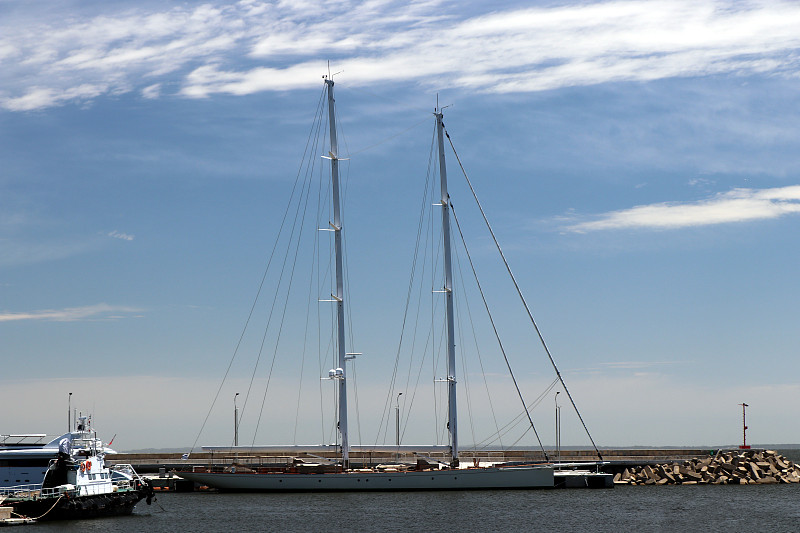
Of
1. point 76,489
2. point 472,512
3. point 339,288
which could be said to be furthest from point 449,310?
point 76,489

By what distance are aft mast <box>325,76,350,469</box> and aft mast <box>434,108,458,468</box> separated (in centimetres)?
868

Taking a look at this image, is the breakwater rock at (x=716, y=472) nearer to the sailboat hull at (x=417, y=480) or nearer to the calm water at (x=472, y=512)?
the calm water at (x=472, y=512)

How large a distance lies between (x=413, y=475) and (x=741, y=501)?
88.7 ft

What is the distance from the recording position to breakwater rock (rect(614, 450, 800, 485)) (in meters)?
98.3

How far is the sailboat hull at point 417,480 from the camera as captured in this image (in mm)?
78688

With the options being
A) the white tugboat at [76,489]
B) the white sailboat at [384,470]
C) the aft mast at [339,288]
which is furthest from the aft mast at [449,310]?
the white tugboat at [76,489]

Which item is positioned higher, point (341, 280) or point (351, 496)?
point (341, 280)

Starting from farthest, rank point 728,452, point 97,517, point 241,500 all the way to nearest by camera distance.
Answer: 1. point 728,452
2. point 241,500
3. point 97,517

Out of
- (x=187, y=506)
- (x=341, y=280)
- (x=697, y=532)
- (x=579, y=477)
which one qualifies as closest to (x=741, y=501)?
(x=579, y=477)

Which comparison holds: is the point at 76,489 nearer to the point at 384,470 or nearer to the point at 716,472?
the point at 384,470

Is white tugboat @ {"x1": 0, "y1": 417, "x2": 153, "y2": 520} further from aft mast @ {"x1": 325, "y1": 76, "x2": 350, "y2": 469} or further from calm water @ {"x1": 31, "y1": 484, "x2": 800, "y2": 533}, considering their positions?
aft mast @ {"x1": 325, "y1": 76, "x2": 350, "y2": 469}

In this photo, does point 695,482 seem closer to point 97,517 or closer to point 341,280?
point 341,280

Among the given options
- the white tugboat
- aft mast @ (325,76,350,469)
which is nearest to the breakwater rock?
aft mast @ (325,76,350,469)

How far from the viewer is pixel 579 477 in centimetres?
9150
